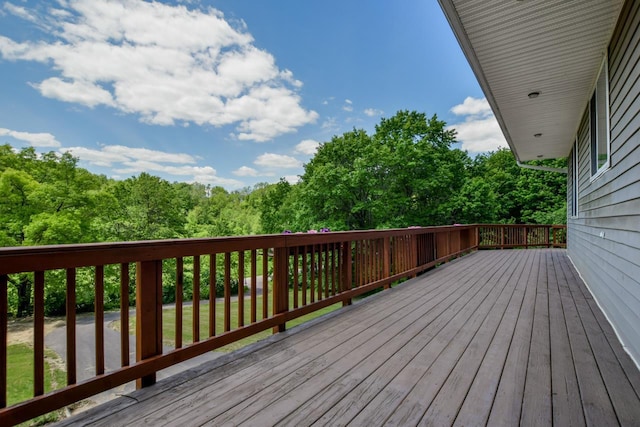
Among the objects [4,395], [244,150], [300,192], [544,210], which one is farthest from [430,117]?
[244,150]

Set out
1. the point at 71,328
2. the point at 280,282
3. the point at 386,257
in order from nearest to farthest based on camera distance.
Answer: the point at 71,328, the point at 280,282, the point at 386,257

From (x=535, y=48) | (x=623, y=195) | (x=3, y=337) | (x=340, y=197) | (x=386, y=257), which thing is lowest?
(x=386, y=257)

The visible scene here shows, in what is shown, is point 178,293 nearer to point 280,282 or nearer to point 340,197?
point 280,282

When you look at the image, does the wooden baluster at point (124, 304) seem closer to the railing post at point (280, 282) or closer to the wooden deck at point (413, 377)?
the wooden deck at point (413, 377)

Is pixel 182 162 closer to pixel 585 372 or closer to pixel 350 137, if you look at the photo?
pixel 350 137

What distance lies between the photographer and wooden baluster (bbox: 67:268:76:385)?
1496 millimetres

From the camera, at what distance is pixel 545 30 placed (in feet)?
9.65

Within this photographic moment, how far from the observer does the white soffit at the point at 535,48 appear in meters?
2.64

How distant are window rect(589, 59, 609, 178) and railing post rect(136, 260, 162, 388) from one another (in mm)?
3984

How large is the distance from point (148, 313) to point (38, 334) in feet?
1.57

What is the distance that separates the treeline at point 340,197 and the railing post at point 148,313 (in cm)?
1356

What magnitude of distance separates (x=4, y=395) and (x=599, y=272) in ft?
16.0

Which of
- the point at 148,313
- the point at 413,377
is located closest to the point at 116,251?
the point at 148,313

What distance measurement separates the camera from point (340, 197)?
1599 centimetres
